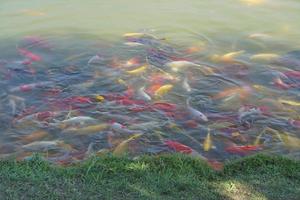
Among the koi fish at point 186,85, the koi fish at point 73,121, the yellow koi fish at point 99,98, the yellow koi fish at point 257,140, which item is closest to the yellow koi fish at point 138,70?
the koi fish at point 186,85

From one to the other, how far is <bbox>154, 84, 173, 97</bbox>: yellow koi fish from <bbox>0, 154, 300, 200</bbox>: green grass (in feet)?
7.22

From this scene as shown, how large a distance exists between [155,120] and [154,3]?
5.07 metres

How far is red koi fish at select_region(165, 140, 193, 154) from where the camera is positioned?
6.86 metres

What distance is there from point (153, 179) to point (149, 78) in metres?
3.18

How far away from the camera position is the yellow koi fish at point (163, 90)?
27.1 ft

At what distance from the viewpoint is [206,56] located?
9.49 m

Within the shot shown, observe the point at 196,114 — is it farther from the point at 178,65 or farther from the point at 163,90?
the point at 178,65

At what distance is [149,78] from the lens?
341 inches

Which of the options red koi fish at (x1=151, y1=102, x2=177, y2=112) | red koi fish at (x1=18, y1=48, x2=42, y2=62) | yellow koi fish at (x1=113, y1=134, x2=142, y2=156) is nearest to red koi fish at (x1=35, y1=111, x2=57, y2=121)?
yellow koi fish at (x1=113, y1=134, x2=142, y2=156)

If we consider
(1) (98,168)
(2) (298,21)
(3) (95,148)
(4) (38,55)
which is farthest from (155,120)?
(2) (298,21)

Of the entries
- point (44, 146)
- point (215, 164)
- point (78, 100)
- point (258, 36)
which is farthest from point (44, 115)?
point (258, 36)

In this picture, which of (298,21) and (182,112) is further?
(298,21)

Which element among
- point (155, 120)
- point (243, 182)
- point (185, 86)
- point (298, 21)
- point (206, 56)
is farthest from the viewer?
point (298, 21)

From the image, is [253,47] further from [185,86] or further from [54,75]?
[54,75]
